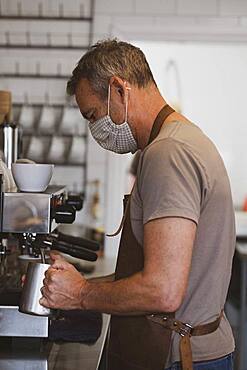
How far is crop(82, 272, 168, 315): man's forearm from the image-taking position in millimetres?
1479

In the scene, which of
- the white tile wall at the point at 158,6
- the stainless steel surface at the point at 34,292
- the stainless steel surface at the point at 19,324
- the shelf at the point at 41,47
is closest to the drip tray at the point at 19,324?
the stainless steel surface at the point at 19,324

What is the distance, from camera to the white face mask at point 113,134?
5.68ft

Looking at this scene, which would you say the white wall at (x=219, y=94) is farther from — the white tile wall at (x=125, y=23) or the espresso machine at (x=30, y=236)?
the espresso machine at (x=30, y=236)

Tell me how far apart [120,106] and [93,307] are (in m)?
0.45

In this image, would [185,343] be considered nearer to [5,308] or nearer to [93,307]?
[93,307]

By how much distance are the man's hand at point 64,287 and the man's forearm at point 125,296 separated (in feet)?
0.06

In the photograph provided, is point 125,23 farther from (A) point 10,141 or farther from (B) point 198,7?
(A) point 10,141

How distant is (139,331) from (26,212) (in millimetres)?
384

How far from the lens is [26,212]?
69.9 inches

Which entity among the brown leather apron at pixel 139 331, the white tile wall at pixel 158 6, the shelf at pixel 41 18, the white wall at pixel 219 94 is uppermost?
the white tile wall at pixel 158 6

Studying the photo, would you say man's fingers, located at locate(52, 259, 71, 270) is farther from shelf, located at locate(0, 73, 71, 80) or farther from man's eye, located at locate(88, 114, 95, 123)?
shelf, located at locate(0, 73, 71, 80)

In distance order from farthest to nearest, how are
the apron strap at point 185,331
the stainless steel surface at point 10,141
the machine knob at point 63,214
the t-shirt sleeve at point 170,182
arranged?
the stainless steel surface at point 10,141, the machine knob at point 63,214, the apron strap at point 185,331, the t-shirt sleeve at point 170,182

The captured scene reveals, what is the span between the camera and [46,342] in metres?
1.96

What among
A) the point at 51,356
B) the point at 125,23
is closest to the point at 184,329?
the point at 51,356
